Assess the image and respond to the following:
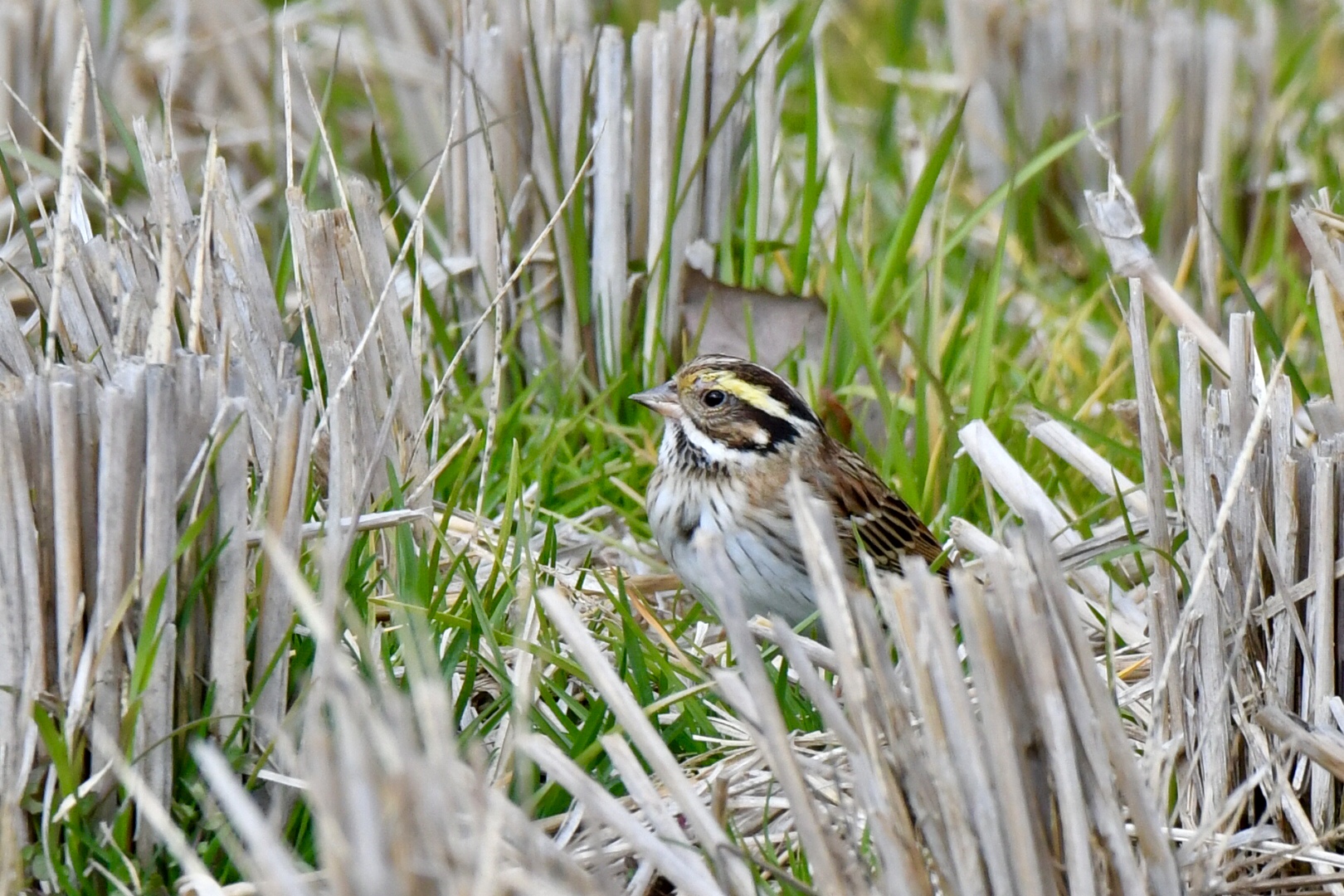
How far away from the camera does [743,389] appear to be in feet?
12.8

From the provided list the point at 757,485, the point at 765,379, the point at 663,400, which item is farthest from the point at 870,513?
the point at 663,400

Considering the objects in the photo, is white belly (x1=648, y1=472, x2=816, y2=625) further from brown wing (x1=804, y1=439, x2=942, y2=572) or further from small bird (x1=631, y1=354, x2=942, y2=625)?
brown wing (x1=804, y1=439, x2=942, y2=572)

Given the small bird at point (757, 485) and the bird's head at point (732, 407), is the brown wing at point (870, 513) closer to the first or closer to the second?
the small bird at point (757, 485)

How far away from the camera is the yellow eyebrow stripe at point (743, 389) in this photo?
12.7ft

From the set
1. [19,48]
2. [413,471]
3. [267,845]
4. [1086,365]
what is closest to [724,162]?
[1086,365]

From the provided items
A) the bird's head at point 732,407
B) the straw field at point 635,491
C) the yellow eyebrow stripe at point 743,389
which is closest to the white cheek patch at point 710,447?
the bird's head at point 732,407

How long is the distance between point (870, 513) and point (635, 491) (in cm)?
57

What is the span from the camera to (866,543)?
4.00 meters

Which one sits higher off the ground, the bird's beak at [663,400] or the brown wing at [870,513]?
the bird's beak at [663,400]

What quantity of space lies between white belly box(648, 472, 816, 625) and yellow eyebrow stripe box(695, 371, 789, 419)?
0.65 feet

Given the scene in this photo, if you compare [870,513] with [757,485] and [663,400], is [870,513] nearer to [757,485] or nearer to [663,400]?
[757,485]

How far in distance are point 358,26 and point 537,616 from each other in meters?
4.44

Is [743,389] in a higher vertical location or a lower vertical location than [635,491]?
higher

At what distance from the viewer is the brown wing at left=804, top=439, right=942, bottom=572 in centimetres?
397
